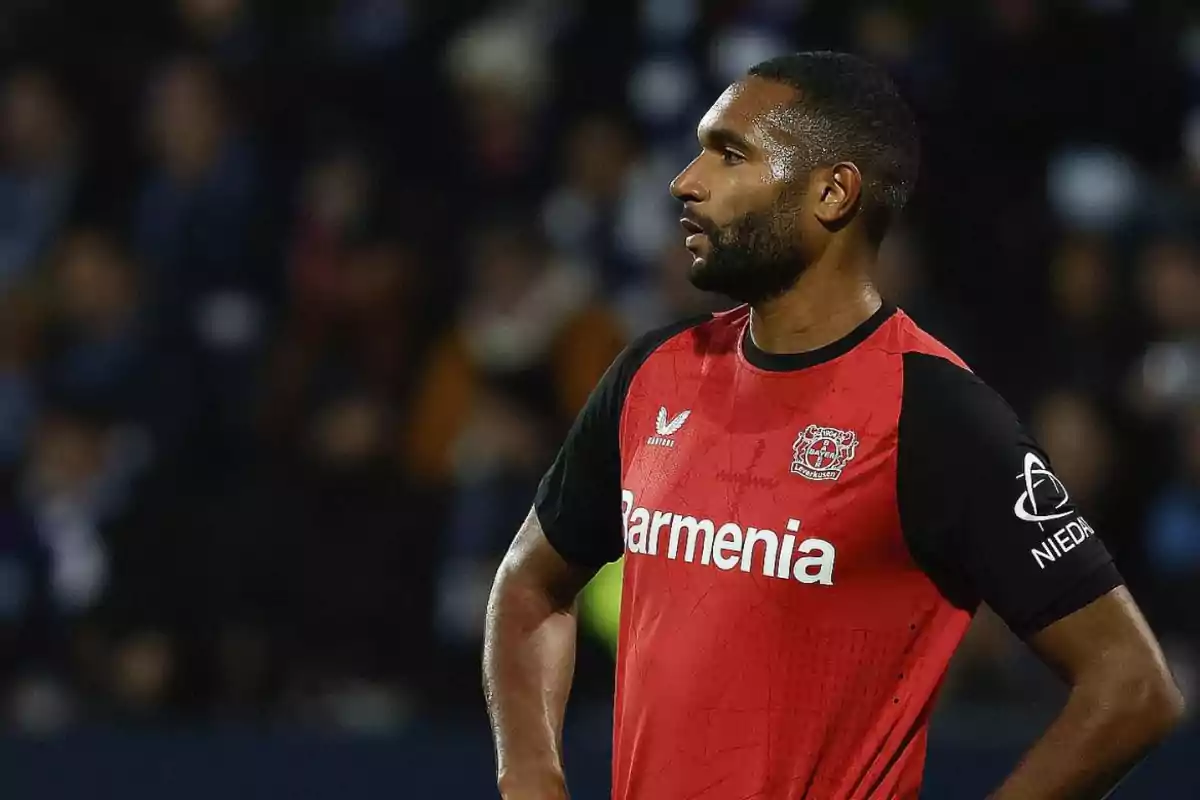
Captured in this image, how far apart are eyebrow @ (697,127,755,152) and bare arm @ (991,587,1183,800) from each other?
768mm

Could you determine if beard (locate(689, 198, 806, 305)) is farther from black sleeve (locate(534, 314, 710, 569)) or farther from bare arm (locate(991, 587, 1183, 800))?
bare arm (locate(991, 587, 1183, 800))

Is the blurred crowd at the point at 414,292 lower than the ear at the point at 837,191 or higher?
lower

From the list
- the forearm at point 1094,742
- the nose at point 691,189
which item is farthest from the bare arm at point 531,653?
the forearm at point 1094,742

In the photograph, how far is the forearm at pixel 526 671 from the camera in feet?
9.61

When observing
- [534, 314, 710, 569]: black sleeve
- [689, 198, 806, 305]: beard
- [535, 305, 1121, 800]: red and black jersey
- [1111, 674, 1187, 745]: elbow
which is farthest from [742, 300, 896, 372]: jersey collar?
[1111, 674, 1187, 745]: elbow

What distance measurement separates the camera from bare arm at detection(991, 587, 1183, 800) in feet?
8.27

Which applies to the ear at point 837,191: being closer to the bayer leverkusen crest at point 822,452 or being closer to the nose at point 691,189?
the nose at point 691,189

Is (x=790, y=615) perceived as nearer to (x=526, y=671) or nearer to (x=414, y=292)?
(x=526, y=671)

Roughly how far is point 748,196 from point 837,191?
0.12 metres

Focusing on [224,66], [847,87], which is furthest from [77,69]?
[847,87]

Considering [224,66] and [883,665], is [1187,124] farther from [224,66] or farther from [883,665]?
[883,665]

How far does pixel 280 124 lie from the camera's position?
8.01 meters

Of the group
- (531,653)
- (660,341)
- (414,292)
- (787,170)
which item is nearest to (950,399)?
(787,170)

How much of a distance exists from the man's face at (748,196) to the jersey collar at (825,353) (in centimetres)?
11
